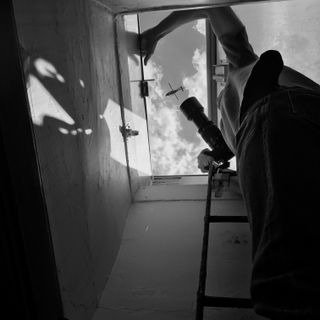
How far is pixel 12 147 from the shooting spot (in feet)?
2.20

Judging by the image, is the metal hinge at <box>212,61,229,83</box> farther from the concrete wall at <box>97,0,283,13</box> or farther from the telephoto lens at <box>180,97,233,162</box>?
the concrete wall at <box>97,0,283,13</box>

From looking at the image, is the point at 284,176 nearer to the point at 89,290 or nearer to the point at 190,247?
the point at 89,290

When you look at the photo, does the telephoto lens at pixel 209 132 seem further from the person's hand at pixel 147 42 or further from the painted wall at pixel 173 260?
the person's hand at pixel 147 42

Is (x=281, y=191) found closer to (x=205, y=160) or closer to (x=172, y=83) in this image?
(x=205, y=160)

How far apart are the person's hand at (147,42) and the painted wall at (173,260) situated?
89 centimetres

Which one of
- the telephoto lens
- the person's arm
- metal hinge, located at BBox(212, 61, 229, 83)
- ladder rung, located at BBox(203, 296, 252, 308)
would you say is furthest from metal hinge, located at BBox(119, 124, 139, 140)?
ladder rung, located at BBox(203, 296, 252, 308)

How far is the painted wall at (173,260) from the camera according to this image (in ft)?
3.95

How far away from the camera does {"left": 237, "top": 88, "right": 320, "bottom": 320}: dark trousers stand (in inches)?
23.1

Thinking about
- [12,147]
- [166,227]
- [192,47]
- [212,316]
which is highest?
[192,47]

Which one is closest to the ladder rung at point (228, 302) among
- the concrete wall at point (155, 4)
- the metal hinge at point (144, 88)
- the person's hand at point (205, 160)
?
the person's hand at point (205, 160)

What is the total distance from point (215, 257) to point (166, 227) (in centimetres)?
30

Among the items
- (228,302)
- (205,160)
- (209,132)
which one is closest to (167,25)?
(209,132)

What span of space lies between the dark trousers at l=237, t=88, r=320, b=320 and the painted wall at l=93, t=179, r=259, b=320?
60 centimetres

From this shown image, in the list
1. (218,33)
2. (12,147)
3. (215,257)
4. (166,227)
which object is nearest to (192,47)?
(218,33)
